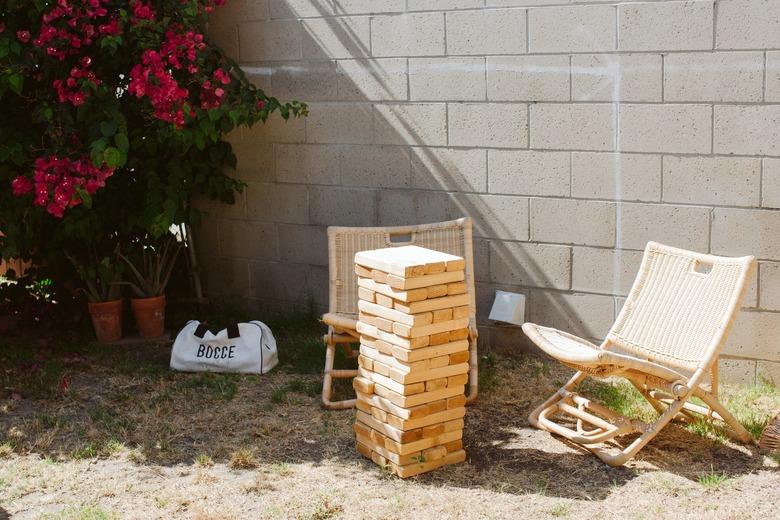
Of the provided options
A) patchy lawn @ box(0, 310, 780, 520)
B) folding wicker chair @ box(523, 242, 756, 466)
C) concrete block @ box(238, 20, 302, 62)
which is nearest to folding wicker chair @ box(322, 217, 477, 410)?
patchy lawn @ box(0, 310, 780, 520)

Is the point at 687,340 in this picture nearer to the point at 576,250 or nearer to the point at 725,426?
the point at 725,426

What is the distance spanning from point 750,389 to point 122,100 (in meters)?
3.22

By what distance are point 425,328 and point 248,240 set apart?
7.91 ft

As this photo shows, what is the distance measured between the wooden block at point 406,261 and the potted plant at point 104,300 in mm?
2098

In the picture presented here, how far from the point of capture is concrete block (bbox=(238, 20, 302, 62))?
5.25m

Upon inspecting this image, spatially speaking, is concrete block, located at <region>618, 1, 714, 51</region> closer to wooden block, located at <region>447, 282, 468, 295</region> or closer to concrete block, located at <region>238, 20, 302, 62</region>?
wooden block, located at <region>447, 282, 468, 295</region>

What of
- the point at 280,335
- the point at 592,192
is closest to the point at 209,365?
the point at 280,335

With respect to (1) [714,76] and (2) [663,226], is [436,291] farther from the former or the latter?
(1) [714,76]

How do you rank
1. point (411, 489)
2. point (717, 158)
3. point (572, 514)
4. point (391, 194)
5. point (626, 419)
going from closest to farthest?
point (572, 514)
point (411, 489)
point (626, 419)
point (717, 158)
point (391, 194)

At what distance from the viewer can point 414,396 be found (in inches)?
137

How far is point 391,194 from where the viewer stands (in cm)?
510

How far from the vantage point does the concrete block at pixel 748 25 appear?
13.0ft

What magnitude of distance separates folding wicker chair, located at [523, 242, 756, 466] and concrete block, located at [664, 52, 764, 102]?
0.68 meters

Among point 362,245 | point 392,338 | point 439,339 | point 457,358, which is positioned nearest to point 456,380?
point 457,358
